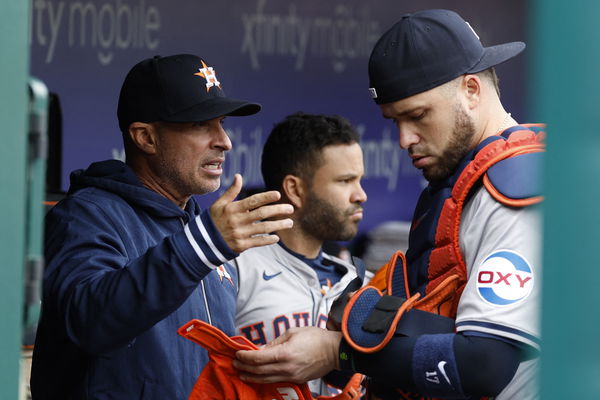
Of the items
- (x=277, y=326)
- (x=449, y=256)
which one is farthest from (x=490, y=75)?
(x=277, y=326)

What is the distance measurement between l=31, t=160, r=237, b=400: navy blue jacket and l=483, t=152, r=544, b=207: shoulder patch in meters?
0.61

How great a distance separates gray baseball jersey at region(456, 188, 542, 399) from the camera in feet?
6.49

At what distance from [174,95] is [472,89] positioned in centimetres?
91

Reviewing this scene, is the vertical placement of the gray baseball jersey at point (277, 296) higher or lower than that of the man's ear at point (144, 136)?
lower

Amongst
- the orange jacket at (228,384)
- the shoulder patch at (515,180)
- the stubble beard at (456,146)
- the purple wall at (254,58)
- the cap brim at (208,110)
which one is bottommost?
the orange jacket at (228,384)

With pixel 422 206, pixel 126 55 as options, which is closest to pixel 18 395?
pixel 422 206

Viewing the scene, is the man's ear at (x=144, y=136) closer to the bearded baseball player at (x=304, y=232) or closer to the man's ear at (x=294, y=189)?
the bearded baseball player at (x=304, y=232)

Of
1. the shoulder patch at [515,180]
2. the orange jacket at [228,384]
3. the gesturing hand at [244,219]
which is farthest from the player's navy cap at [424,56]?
the orange jacket at [228,384]

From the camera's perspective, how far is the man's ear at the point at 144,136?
2.83m

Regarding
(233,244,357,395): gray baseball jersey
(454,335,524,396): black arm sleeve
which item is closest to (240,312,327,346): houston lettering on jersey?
(233,244,357,395): gray baseball jersey

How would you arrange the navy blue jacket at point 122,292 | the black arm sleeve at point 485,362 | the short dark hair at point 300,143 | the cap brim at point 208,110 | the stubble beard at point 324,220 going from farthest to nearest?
the short dark hair at point 300,143, the stubble beard at point 324,220, the cap brim at point 208,110, the navy blue jacket at point 122,292, the black arm sleeve at point 485,362

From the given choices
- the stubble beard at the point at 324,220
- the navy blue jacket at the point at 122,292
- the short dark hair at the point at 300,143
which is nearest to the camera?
the navy blue jacket at the point at 122,292

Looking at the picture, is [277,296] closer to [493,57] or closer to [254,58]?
[493,57]

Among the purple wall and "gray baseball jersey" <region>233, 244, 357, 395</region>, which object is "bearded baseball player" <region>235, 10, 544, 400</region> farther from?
the purple wall
